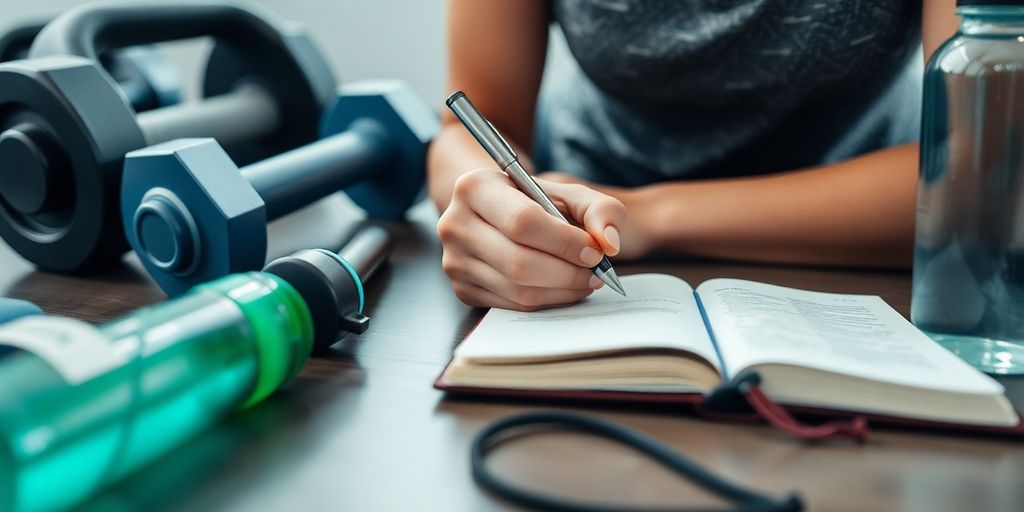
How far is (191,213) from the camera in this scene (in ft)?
2.23

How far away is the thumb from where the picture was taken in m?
0.63

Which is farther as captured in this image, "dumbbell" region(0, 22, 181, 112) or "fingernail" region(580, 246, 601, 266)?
"dumbbell" region(0, 22, 181, 112)

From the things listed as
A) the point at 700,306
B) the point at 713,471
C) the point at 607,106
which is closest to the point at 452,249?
the point at 700,306

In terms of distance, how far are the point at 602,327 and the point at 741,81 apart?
1.66 ft

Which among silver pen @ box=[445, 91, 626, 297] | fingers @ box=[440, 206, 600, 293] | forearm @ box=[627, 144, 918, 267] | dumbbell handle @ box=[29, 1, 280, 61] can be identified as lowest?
forearm @ box=[627, 144, 918, 267]

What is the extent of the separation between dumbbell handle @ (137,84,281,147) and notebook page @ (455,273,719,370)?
1.34 ft

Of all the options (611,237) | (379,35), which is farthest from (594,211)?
(379,35)

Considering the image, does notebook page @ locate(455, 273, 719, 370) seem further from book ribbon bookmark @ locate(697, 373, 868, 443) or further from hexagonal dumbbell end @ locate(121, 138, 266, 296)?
hexagonal dumbbell end @ locate(121, 138, 266, 296)

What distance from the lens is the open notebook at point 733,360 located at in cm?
47

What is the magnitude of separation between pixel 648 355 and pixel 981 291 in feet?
0.72

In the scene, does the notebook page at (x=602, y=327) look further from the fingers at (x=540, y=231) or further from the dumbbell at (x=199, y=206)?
the dumbbell at (x=199, y=206)

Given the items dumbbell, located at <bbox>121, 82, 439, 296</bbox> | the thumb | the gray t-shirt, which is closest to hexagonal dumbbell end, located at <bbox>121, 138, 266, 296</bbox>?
dumbbell, located at <bbox>121, 82, 439, 296</bbox>

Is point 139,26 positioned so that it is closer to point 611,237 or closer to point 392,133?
point 392,133

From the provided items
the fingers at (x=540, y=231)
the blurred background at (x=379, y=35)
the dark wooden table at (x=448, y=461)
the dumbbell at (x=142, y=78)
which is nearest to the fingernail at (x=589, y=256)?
the fingers at (x=540, y=231)
